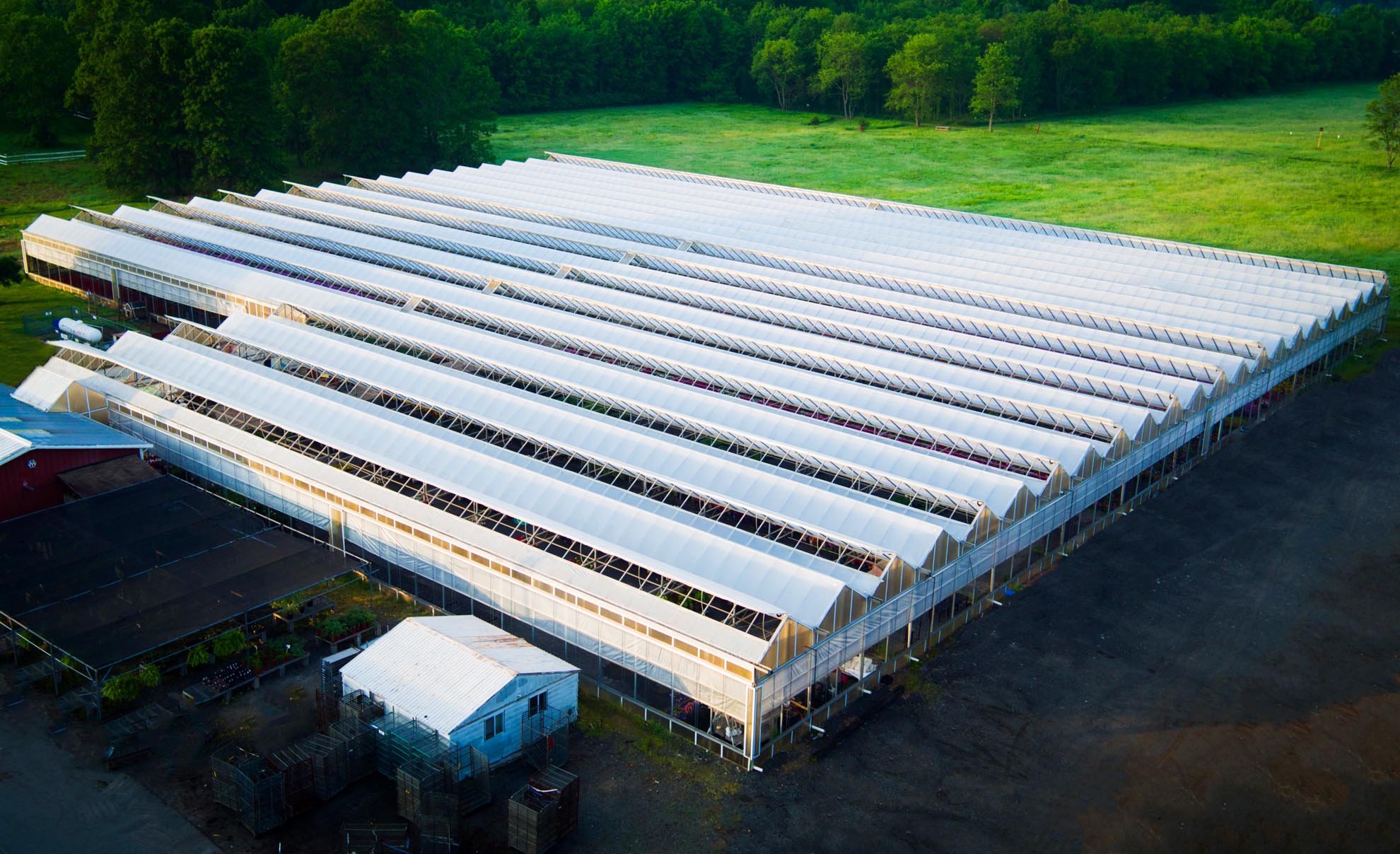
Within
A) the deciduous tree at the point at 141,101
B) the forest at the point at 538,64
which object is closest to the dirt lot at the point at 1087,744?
the deciduous tree at the point at 141,101

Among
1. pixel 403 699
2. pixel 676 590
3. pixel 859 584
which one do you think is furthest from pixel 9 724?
pixel 859 584

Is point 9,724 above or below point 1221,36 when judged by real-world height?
below

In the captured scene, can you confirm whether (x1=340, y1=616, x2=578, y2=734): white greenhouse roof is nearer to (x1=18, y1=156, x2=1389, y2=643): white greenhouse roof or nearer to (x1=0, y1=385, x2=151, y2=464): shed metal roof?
(x1=18, y1=156, x2=1389, y2=643): white greenhouse roof

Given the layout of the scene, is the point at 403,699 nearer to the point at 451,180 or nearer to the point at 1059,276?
the point at 1059,276

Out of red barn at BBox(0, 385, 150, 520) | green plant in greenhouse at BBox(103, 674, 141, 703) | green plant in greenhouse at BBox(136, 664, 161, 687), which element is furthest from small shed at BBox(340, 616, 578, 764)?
red barn at BBox(0, 385, 150, 520)

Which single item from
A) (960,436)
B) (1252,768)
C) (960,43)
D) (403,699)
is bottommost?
(1252,768)
